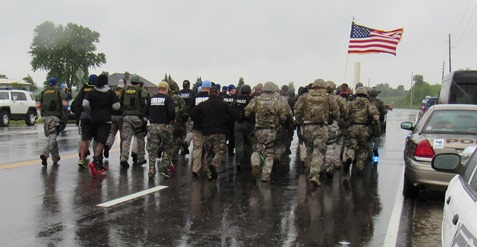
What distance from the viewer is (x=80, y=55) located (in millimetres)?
87938

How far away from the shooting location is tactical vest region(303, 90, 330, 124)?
9164 millimetres

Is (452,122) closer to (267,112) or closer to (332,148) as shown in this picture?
(332,148)

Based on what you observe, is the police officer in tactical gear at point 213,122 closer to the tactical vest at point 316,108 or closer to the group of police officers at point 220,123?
the group of police officers at point 220,123

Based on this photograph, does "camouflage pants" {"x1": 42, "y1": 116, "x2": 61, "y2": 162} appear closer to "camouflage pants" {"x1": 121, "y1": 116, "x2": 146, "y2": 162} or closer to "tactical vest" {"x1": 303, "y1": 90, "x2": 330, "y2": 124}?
"camouflage pants" {"x1": 121, "y1": 116, "x2": 146, "y2": 162}

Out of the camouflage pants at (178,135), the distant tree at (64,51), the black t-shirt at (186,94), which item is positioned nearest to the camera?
the camouflage pants at (178,135)

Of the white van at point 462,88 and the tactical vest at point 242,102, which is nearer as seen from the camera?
the tactical vest at point 242,102

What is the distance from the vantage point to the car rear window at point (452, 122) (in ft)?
24.9

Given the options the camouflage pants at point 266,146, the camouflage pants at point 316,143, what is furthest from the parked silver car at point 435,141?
the camouflage pants at point 266,146

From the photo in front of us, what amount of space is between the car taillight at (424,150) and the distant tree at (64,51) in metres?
84.4

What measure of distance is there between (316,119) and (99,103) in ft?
13.9

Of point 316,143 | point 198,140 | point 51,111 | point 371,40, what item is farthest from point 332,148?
point 371,40

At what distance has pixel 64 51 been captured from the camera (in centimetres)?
8825

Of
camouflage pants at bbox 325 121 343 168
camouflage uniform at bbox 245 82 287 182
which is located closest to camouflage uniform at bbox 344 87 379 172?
camouflage pants at bbox 325 121 343 168

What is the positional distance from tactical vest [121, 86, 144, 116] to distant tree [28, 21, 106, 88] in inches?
3129
